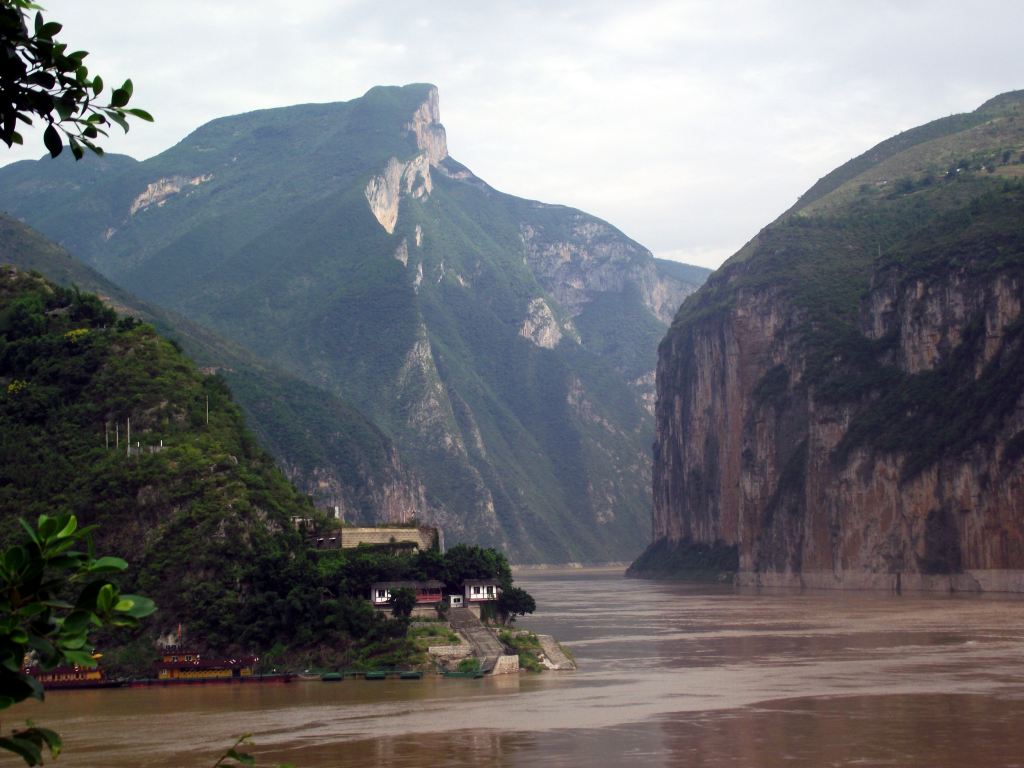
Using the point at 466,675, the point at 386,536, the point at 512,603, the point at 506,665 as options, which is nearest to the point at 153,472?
the point at 386,536

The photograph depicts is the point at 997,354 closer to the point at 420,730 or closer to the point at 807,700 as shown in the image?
the point at 807,700

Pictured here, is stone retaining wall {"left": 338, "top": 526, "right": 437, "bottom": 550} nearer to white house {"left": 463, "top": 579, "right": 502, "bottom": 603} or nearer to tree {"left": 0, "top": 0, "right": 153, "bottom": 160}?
white house {"left": 463, "top": 579, "right": 502, "bottom": 603}

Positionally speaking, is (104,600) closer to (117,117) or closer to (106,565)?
(106,565)

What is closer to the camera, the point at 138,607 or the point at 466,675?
the point at 138,607

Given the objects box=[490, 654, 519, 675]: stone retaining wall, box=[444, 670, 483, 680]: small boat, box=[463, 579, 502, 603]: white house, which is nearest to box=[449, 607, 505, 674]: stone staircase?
box=[490, 654, 519, 675]: stone retaining wall

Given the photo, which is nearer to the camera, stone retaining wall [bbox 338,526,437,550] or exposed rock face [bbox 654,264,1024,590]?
stone retaining wall [bbox 338,526,437,550]

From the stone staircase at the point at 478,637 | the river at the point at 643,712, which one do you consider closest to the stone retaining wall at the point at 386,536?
the stone staircase at the point at 478,637

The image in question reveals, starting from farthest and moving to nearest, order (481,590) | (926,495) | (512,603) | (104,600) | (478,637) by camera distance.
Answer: (926,495)
(512,603)
(481,590)
(478,637)
(104,600)

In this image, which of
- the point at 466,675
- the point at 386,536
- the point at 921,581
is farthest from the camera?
the point at 921,581
